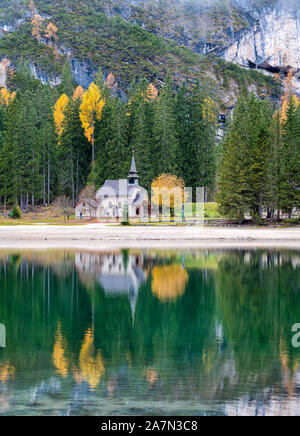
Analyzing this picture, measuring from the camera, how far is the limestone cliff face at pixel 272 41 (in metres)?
181

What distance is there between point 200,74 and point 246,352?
151585 mm

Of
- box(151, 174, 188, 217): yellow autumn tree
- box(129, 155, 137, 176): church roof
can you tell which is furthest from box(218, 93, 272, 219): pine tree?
box(129, 155, 137, 176): church roof

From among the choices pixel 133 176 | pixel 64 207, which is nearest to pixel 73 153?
pixel 133 176

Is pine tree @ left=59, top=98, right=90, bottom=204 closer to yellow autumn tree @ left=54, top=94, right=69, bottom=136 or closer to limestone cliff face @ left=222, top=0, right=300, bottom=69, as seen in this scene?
yellow autumn tree @ left=54, top=94, right=69, bottom=136

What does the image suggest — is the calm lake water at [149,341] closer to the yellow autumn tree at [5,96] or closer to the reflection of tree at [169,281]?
the reflection of tree at [169,281]

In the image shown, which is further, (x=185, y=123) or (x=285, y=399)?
(x=185, y=123)

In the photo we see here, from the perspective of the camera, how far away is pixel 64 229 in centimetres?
5703

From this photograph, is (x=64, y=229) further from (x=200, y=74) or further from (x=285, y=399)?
(x=200, y=74)

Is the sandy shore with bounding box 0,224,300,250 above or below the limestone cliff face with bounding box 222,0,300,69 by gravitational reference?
below

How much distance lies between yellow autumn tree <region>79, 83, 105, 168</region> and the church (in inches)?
433

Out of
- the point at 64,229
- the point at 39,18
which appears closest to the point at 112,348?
the point at 64,229

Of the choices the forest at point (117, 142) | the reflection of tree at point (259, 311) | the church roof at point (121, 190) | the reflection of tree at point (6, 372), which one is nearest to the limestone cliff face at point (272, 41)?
the forest at point (117, 142)

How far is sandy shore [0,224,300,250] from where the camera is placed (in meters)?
46.8

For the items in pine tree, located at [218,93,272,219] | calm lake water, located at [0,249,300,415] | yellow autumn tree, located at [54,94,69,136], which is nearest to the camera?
calm lake water, located at [0,249,300,415]
